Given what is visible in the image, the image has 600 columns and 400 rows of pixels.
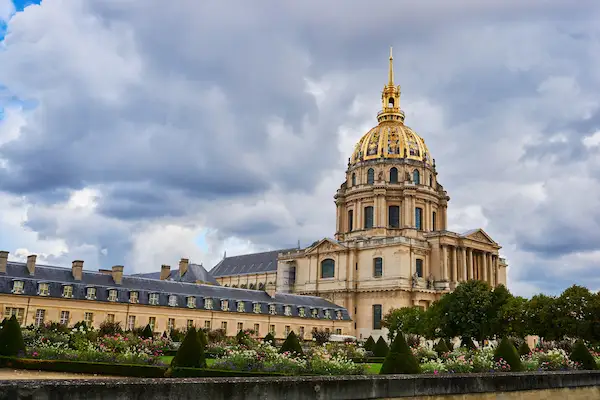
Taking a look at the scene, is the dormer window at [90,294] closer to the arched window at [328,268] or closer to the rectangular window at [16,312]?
the rectangular window at [16,312]

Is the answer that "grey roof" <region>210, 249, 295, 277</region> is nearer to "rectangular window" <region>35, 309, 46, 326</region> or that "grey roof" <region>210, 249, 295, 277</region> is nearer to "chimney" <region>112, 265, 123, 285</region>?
"chimney" <region>112, 265, 123, 285</region>

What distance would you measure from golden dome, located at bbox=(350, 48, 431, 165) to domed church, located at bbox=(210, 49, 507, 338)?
13 centimetres

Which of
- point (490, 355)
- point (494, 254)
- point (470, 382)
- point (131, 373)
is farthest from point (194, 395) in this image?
point (494, 254)

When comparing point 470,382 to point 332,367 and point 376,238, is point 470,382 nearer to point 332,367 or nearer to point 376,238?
point 332,367

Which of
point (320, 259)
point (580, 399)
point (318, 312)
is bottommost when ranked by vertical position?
point (580, 399)

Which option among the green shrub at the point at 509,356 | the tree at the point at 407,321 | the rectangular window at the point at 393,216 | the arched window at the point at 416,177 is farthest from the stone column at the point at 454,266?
the green shrub at the point at 509,356

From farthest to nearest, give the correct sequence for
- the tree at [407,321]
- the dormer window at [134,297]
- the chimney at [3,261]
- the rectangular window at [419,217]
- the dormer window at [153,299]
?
the rectangular window at [419,217]
the tree at [407,321]
the dormer window at [153,299]
the dormer window at [134,297]
the chimney at [3,261]

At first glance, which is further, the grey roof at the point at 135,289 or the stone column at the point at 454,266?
the stone column at the point at 454,266

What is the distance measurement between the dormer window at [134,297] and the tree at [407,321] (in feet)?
72.0

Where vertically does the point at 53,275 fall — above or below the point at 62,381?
above

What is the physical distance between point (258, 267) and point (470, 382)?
86750mm

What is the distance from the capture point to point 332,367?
1831cm

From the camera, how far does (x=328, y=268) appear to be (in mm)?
79938

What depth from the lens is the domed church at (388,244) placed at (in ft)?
238
